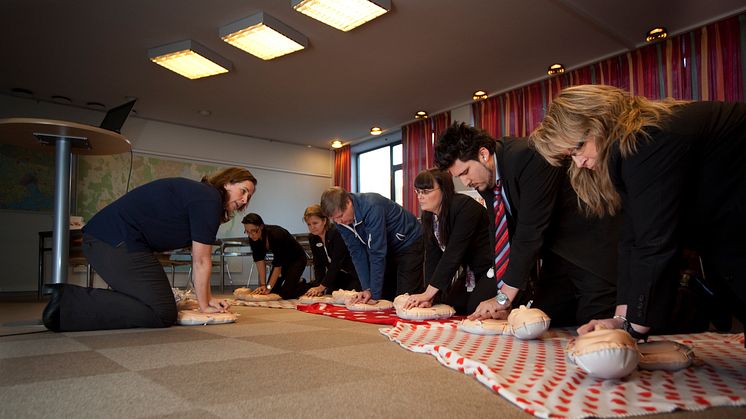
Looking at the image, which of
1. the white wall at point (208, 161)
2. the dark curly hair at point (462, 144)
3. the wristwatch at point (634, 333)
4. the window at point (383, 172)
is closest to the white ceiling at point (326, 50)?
the white wall at point (208, 161)

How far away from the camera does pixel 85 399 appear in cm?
111

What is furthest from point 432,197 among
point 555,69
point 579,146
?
point 555,69

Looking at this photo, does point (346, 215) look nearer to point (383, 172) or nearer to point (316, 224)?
point (316, 224)

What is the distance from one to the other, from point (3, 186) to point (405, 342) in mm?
7183

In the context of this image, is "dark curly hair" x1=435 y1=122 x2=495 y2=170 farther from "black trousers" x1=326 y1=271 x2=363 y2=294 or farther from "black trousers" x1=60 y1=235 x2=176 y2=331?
"black trousers" x1=326 y1=271 x2=363 y2=294

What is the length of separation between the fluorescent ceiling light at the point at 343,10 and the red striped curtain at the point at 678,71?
2.99 metres

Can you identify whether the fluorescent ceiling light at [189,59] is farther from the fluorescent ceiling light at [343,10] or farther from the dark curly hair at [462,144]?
the dark curly hair at [462,144]

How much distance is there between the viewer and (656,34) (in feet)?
16.5

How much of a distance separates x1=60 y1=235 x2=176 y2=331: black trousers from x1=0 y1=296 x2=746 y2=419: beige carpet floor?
0.74 feet

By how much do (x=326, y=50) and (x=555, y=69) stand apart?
9.39ft

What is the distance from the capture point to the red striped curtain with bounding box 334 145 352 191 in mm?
9961

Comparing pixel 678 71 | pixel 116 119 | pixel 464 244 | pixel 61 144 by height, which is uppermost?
pixel 678 71

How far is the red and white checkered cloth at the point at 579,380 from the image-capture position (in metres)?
1.02

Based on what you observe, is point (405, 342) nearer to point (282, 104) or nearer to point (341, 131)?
point (282, 104)
